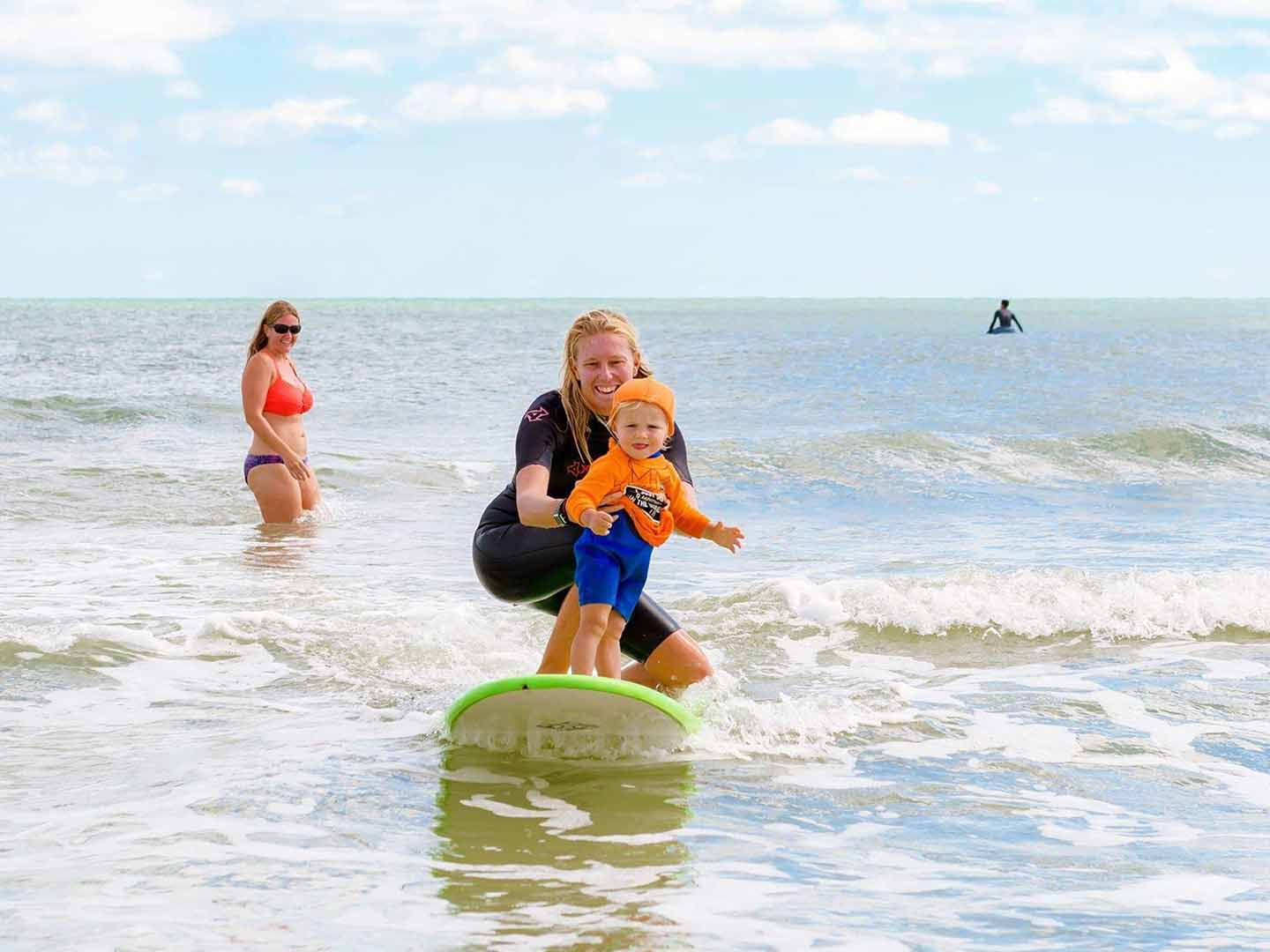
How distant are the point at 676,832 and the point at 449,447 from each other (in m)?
14.9

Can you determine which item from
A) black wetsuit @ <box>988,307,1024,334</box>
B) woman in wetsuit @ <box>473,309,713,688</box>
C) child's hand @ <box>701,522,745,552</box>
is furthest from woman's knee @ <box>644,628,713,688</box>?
black wetsuit @ <box>988,307,1024,334</box>

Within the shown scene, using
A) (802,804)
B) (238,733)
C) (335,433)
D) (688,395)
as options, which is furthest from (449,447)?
(802,804)

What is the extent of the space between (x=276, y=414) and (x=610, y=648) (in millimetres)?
6426

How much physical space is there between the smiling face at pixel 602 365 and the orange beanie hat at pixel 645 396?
0.28 metres

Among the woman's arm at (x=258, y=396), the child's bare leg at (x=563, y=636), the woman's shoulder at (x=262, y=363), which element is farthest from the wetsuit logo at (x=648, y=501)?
the woman's shoulder at (x=262, y=363)

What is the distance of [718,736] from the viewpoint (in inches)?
224

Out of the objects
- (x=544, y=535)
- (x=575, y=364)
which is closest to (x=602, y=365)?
(x=575, y=364)

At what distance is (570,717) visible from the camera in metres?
5.35

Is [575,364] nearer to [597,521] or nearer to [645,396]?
[645,396]

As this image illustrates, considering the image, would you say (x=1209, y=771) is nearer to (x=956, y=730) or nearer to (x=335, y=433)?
(x=956, y=730)

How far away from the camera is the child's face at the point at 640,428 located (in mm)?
5266

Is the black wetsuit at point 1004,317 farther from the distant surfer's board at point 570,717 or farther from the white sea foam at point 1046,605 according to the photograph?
the distant surfer's board at point 570,717

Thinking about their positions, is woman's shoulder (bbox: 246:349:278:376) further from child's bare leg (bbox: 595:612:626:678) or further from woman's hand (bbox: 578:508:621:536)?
woman's hand (bbox: 578:508:621:536)

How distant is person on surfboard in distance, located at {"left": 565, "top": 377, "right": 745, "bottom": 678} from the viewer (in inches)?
207
